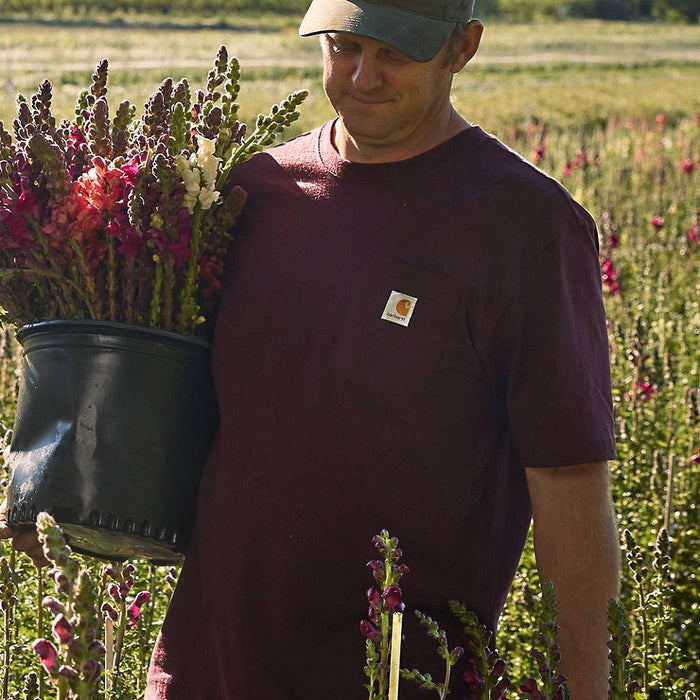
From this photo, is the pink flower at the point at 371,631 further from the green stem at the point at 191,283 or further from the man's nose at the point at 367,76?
the man's nose at the point at 367,76

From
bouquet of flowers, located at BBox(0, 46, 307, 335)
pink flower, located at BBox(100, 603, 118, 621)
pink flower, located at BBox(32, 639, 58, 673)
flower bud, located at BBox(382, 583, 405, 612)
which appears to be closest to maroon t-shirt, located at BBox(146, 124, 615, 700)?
bouquet of flowers, located at BBox(0, 46, 307, 335)

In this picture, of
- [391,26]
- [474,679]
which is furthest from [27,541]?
[391,26]

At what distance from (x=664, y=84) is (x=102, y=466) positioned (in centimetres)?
2779

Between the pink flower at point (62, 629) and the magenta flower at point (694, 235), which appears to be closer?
the pink flower at point (62, 629)

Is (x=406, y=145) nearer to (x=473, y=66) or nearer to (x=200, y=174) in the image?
(x=200, y=174)

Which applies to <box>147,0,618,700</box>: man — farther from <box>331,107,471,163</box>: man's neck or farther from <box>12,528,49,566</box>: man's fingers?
<box>12,528,49,566</box>: man's fingers

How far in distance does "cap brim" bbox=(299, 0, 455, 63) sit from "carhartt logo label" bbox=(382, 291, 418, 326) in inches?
15.4

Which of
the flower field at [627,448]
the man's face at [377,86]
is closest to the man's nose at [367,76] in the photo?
the man's face at [377,86]

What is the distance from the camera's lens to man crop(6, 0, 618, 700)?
6.85 ft

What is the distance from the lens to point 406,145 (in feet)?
7.35

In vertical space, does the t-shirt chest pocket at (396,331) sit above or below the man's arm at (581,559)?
above

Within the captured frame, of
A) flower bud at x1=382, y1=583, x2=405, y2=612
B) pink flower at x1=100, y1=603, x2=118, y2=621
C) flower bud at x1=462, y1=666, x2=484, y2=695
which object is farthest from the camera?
pink flower at x1=100, y1=603, x2=118, y2=621

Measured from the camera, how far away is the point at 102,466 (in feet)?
6.95

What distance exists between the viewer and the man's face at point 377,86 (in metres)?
2.14
